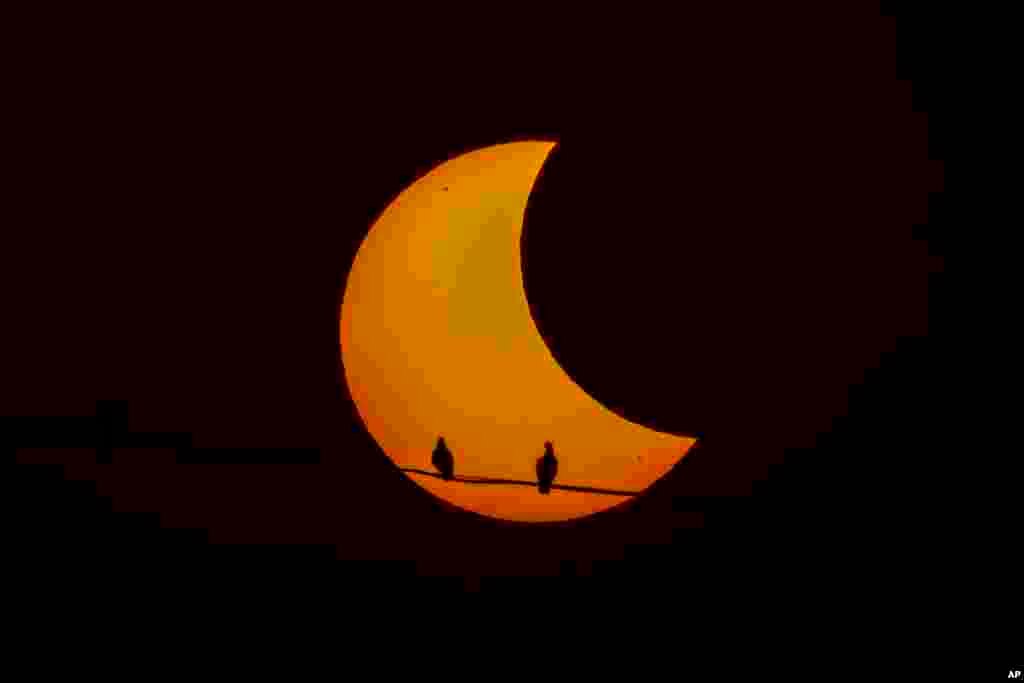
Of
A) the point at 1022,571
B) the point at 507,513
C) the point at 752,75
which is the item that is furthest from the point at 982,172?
the point at 507,513

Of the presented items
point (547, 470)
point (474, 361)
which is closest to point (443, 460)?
point (547, 470)

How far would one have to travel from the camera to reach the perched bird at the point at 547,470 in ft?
5.09

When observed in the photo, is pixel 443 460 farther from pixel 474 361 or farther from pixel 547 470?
pixel 474 361

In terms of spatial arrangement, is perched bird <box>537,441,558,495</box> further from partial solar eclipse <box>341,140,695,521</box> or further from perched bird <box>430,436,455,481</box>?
perched bird <box>430,436,455,481</box>

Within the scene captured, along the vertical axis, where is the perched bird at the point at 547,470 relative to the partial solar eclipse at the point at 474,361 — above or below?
below

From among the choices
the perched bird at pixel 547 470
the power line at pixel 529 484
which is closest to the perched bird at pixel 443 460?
the power line at pixel 529 484

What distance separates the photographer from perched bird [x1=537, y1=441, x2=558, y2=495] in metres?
1.55

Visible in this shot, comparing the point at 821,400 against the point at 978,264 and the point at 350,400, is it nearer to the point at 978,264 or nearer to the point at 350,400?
the point at 978,264

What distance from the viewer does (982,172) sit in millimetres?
1456

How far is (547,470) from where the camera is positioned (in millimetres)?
1566

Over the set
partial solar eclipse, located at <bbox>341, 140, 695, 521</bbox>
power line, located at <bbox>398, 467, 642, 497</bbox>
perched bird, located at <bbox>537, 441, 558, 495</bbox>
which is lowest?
power line, located at <bbox>398, 467, 642, 497</bbox>

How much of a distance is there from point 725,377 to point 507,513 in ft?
1.50

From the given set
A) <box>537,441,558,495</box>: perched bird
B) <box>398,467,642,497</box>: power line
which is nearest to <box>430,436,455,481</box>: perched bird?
<box>398,467,642,497</box>: power line

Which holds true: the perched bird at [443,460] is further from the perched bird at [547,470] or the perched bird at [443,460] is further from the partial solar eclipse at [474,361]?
the perched bird at [547,470]
